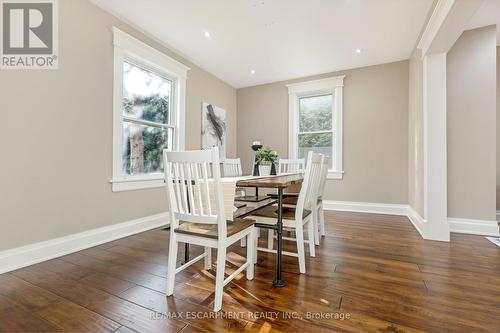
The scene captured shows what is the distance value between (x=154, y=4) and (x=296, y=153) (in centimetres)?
341

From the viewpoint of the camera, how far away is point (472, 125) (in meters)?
2.96

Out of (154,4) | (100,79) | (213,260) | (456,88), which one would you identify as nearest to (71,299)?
(213,260)

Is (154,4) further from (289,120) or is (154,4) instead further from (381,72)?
(381,72)

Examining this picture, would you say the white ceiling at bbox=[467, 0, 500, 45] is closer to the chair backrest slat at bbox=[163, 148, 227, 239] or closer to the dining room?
the dining room

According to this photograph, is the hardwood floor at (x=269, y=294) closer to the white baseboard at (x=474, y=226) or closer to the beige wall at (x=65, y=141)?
the beige wall at (x=65, y=141)

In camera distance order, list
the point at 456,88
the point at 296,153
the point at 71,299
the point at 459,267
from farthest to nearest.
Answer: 1. the point at 296,153
2. the point at 456,88
3. the point at 459,267
4. the point at 71,299

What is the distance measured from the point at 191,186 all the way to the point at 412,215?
139 inches

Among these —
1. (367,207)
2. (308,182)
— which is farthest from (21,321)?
(367,207)

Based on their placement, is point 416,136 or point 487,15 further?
point 416,136

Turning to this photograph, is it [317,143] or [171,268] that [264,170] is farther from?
[317,143]

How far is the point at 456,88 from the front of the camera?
3023 mm

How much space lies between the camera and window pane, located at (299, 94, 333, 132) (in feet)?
15.3

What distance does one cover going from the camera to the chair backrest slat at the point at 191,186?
4.58 feet

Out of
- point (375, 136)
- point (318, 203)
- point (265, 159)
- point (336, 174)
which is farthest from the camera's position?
point (336, 174)
